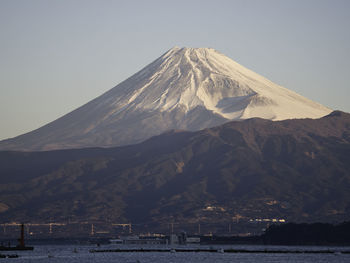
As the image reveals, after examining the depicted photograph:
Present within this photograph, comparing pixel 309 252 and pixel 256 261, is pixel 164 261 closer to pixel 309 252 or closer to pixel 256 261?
pixel 256 261

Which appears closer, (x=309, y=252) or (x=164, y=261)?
(x=164, y=261)

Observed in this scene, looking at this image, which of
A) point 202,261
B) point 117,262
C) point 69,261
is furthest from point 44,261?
point 202,261

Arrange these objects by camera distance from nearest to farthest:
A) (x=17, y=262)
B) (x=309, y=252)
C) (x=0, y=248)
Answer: (x=17, y=262) < (x=309, y=252) < (x=0, y=248)

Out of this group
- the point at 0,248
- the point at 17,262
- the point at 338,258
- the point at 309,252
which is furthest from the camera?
the point at 0,248

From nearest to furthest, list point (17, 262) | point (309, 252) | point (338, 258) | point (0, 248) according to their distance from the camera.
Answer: point (17, 262)
point (338, 258)
point (309, 252)
point (0, 248)

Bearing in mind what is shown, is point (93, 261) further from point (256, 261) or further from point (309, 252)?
point (309, 252)

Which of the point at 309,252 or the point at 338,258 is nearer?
the point at 338,258

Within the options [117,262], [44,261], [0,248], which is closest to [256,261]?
[117,262]

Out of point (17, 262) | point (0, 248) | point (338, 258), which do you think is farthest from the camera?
point (0, 248)
